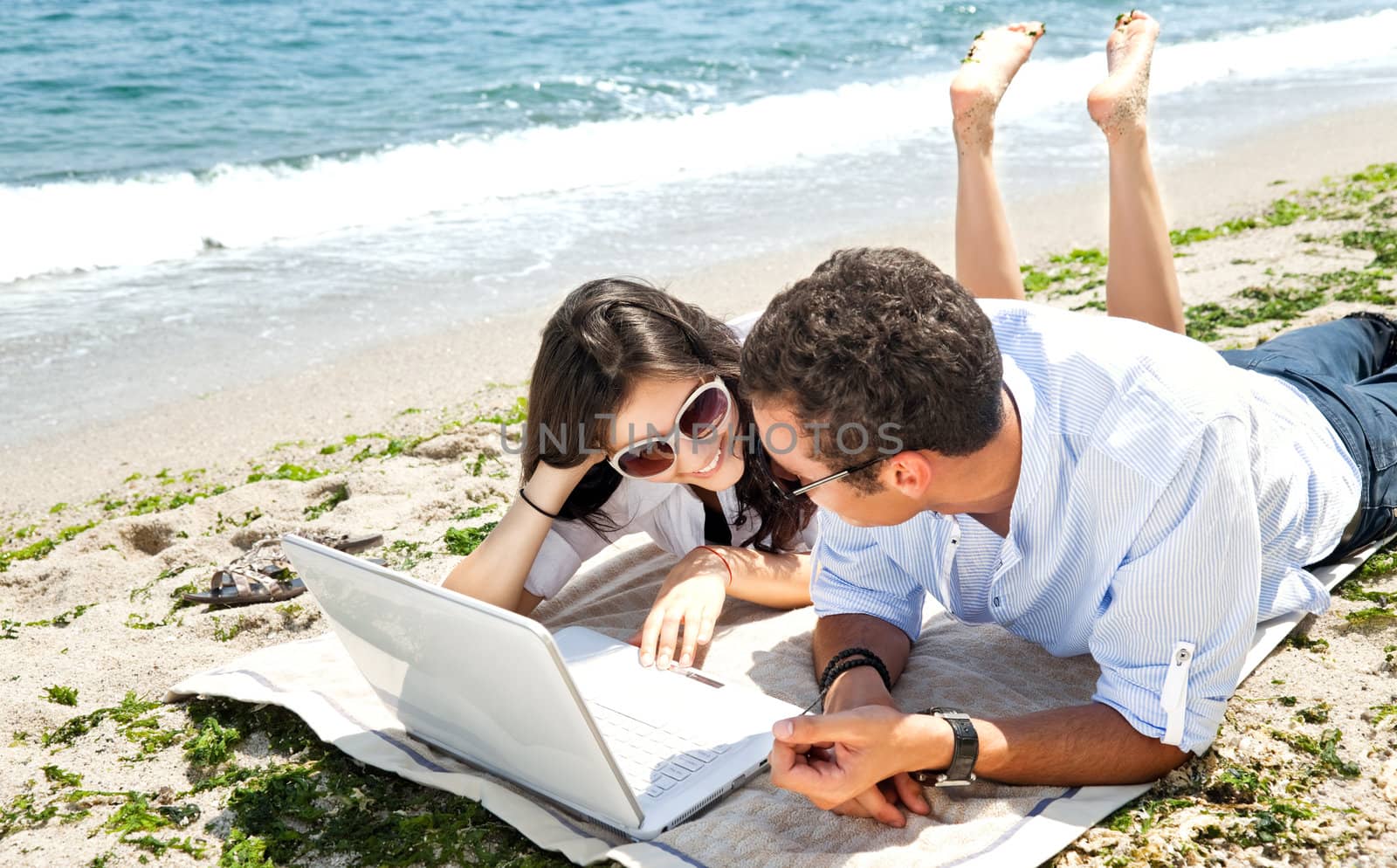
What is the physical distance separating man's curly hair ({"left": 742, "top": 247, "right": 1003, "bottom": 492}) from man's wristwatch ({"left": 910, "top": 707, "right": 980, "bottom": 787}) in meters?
0.55

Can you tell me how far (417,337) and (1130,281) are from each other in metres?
4.13

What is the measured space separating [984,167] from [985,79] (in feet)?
0.99

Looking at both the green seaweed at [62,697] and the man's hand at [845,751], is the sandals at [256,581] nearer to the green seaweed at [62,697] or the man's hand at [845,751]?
the green seaweed at [62,697]

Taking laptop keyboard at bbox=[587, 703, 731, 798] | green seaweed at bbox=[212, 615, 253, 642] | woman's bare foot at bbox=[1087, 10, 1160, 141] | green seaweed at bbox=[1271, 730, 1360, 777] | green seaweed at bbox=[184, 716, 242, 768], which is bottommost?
green seaweed at bbox=[212, 615, 253, 642]

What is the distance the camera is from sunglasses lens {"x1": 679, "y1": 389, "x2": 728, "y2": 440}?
3.24 meters

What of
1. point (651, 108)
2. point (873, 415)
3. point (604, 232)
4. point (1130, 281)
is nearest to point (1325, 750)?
point (873, 415)

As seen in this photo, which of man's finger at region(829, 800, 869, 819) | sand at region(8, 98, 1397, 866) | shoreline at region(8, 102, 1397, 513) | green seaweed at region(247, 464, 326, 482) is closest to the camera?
man's finger at region(829, 800, 869, 819)

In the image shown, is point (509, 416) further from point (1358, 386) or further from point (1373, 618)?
point (1373, 618)

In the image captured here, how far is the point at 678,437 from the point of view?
3.20m

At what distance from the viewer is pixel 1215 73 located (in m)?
14.8

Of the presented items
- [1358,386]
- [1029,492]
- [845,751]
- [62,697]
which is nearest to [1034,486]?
[1029,492]

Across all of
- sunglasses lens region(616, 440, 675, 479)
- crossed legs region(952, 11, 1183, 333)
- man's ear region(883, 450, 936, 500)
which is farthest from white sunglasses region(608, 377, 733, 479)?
crossed legs region(952, 11, 1183, 333)

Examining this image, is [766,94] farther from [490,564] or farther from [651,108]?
[490,564]

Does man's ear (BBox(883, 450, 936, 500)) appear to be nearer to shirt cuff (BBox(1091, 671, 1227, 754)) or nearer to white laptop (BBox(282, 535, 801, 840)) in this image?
shirt cuff (BBox(1091, 671, 1227, 754))
